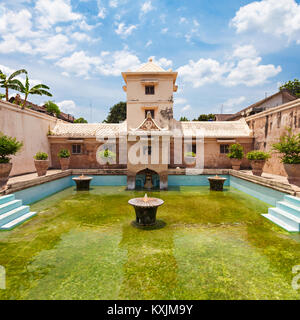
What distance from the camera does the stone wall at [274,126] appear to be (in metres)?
11.6

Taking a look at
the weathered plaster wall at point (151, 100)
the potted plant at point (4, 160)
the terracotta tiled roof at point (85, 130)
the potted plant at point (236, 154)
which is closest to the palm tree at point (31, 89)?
the terracotta tiled roof at point (85, 130)

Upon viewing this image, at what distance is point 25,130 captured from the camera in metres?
13.5

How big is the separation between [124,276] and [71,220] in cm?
374

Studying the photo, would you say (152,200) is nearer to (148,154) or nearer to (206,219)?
(206,219)

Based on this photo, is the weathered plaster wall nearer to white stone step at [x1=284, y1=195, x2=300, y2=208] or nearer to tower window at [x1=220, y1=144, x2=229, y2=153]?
tower window at [x1=220, y1=144, x2=229, y2=153]

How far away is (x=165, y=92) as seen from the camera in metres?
17.5

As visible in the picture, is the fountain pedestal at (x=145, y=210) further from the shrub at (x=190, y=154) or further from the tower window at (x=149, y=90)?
the tower window at (x=149, y=90)

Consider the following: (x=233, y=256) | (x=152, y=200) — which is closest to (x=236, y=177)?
(x=152, y=200)

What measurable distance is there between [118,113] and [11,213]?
3389 cm

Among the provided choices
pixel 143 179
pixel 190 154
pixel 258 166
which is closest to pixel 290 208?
pixel 258 166

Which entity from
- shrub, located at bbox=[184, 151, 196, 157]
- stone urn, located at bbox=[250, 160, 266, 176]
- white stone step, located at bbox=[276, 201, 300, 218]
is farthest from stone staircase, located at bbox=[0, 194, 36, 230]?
shrub, located at bbox=[184, 151, 196, 157]

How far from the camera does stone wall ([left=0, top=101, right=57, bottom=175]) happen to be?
1176cm

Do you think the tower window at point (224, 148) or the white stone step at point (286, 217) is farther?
the tower window at point (224, 148)

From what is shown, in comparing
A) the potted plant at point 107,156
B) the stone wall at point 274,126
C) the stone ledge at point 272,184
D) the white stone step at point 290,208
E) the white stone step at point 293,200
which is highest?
the stone wall at point 274,126
